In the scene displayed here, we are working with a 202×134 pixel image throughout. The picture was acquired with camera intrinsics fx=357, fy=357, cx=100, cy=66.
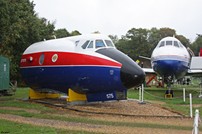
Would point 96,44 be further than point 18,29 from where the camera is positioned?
No

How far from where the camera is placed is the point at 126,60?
16922 millimetres

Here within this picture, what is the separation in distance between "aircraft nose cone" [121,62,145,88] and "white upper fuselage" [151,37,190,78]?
11541 millimetres

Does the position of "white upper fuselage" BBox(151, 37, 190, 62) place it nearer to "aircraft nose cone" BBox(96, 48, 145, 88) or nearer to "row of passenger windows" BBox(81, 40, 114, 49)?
"row of passenger windows" BBox(81, 40, 114, 49)

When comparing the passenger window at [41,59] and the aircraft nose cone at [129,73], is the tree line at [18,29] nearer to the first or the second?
the passenger window at [41,59]

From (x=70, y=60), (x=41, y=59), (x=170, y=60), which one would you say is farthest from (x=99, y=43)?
(x=170, y=60)

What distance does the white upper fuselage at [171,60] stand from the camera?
91.2 ft

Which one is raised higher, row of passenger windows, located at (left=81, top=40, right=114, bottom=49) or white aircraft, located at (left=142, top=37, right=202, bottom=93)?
row of passenger windows, located at (left=81, top=40, right=114, bottom=49)

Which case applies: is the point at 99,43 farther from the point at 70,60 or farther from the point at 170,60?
the point at 170,60

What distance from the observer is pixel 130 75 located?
16359 millimetres

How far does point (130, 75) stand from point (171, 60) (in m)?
12.1

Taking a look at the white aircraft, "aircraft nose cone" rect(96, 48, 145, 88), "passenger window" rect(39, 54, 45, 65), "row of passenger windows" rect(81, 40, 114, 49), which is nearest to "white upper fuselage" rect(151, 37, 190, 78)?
the white aircraft

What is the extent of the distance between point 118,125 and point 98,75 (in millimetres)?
5269

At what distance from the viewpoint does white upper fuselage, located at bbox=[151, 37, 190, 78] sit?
27.8 m

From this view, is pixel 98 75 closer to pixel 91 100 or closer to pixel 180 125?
pixel 91 100
